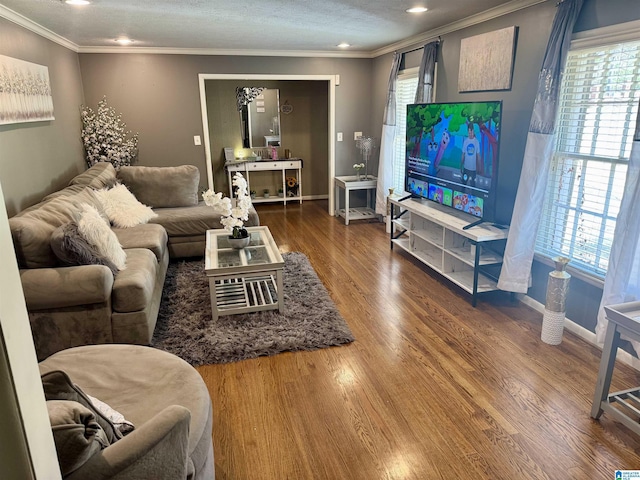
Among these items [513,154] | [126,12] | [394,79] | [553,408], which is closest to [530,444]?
[553,408]

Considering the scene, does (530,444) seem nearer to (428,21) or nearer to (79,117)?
(428,21)

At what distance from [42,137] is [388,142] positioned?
12.3 ft

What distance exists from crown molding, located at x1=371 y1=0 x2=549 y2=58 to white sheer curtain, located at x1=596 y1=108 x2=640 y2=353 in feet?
4.86

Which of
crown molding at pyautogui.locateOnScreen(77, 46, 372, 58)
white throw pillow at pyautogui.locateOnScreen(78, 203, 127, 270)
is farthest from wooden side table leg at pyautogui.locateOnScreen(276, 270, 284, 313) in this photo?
crown molding at pyautogui.locateOnScreen(77, 46, 372, 58)

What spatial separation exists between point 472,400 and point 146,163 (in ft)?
16.8

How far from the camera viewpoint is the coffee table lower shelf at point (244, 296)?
3314 millimetres

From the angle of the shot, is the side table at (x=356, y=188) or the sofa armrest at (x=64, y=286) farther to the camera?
the side table at (x=356, y=188)

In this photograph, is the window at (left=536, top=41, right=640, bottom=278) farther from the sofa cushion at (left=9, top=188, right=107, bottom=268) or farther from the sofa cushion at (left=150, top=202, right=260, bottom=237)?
the sofa cushion at (left=9, top=188, right=107, bottom=268)

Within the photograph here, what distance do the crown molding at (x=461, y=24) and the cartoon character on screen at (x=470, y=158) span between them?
0.91m

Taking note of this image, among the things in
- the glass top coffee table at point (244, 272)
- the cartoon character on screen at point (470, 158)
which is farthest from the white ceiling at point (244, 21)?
the glass top coffee table at point (244, 272)

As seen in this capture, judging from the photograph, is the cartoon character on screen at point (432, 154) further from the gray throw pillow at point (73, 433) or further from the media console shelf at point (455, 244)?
the gray throw pillow at point (73, 433)

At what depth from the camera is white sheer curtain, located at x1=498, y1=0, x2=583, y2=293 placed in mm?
2867

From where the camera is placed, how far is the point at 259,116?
731cm

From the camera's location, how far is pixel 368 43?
5.36 meters
